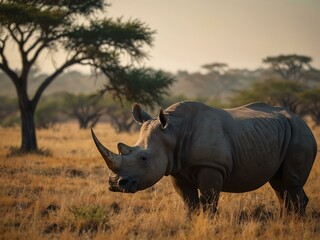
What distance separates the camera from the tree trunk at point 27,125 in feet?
45.4

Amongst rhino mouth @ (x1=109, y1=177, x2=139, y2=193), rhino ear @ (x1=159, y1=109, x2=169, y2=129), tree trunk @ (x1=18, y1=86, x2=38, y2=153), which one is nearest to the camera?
rhino mouth @ (x1=109, y1=177, x2=139, y2=193)

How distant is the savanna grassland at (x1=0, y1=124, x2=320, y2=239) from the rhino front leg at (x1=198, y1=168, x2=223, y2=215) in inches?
7.1

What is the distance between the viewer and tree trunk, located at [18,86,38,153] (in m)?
13.8

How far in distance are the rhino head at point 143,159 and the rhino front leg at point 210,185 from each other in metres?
0.39

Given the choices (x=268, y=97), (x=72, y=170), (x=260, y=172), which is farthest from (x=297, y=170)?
(x=268, y=97)

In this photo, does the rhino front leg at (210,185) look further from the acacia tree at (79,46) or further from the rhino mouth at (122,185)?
the acacia tree at (79,46)

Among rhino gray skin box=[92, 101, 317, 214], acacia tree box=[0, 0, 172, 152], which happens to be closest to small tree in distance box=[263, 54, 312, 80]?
acacia tree box=[0, 0, 172, 152]

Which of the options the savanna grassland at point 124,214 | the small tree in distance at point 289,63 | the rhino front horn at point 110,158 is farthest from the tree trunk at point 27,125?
the small tree in distance at point 289,63

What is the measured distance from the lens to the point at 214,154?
5.06m

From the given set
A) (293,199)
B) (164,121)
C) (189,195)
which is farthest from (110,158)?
(293,199)

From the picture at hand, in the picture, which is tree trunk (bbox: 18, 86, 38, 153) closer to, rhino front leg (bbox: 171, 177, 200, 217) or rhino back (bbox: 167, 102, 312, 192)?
rhino front leg (bbox: 171, 177, 200, 217)

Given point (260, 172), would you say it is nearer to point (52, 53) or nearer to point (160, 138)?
point (160, 138)

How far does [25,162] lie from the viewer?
35.5ft

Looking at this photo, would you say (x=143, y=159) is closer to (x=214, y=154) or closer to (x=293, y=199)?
(x=214, y=154)
